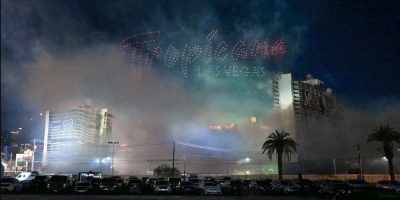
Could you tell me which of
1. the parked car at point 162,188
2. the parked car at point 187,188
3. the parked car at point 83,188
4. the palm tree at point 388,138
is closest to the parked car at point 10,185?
the parked car at point 83,188

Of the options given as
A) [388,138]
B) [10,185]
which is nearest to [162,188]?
[10,185]

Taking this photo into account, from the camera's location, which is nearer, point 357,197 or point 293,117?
point 357,197

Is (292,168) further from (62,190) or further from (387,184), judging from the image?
(62,190)

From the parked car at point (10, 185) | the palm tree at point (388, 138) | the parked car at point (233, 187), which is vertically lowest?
the parked car at point (233, 187)

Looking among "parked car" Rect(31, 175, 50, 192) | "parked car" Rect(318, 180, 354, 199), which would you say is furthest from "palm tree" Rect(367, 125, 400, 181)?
"parked car" Rect(31, 175, 50, 192)

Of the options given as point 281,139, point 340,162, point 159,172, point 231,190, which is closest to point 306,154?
point 340,162

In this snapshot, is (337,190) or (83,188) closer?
(337,190)

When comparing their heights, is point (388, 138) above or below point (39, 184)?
→ above

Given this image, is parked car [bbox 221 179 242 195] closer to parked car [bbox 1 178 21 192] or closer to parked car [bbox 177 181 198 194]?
parked car [bbox 177 181 198 194]

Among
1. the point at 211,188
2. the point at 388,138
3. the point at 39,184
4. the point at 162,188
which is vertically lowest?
the point at 211,188

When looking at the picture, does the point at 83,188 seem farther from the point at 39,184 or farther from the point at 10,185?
the point at 39,184

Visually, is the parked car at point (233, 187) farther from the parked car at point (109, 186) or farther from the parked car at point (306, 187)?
the parked car at point (109, 186)
